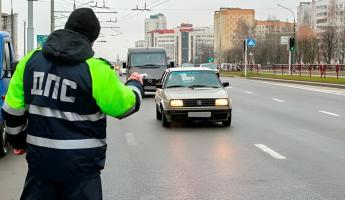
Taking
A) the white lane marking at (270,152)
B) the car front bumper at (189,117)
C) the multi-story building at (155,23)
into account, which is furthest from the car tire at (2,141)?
the multi-story building at (155,23)

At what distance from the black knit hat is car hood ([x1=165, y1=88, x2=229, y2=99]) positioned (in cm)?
1027

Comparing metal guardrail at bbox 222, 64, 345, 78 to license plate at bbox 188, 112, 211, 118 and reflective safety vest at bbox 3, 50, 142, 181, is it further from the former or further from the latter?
reflective safety vest at bbox 3, 50, 142, 181

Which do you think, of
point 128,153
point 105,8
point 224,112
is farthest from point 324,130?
point 105,8

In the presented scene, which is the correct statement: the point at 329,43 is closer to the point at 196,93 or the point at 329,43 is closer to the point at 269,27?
the point at 269,27

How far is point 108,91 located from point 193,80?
11910 millimetres

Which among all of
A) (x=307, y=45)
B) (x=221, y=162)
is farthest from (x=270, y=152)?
(x=307, y=45)

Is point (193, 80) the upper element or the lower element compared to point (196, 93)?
upper

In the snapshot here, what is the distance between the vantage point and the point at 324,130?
44.6 feet

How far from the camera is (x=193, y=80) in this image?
600 inches

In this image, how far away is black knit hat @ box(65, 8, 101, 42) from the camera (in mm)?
3486

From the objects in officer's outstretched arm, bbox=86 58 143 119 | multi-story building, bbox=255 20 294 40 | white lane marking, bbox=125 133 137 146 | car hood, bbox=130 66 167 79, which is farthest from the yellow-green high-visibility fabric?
multi-story building, bbox=255 20 294 40

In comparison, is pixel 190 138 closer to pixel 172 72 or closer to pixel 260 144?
pixel 260 144

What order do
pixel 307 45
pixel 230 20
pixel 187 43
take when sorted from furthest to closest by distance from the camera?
pixel 187 43 → pixel 230 20 → pixel 307 45

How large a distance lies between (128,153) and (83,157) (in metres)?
6.77
